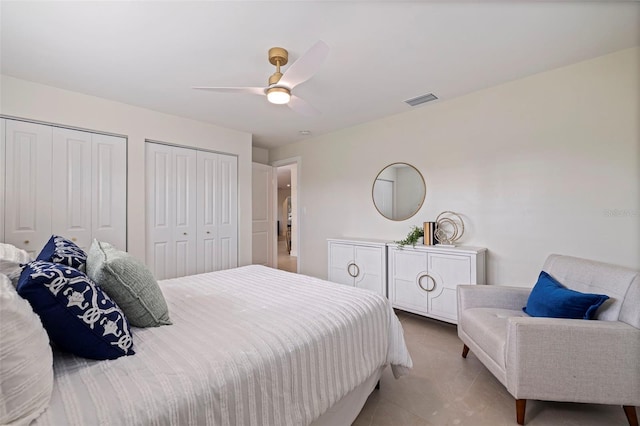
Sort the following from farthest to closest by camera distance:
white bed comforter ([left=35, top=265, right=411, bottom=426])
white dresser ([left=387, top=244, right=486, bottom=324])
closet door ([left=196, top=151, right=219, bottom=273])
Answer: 1. closet door ([left=196, top=151, right=219, bottom=273])
2. white dresser ([left=387, top=244, right=486, bottom=324])
3. white bed comforter ([left=35, top=265, right=411, bottom=426])

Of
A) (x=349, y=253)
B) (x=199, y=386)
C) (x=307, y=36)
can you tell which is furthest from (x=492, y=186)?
(x=199, y=386)

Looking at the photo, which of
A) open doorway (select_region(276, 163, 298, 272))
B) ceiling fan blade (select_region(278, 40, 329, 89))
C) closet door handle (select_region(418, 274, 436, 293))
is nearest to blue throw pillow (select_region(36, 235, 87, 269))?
ceiling fan blade (select_region(278, 40, 329, 89))

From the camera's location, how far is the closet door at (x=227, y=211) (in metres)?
3.95

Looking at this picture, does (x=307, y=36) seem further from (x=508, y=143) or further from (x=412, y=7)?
(x=508, y=143)

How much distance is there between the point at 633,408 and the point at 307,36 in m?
2.98

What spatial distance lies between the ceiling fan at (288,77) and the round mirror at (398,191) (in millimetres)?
1666

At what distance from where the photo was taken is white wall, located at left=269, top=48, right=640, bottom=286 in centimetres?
217

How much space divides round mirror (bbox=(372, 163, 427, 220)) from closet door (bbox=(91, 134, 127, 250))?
3078mm

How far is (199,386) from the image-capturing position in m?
0.90

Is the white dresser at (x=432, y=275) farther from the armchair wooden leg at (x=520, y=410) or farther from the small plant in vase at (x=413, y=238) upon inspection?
the armchair wooden leg at (x=520, y=410)

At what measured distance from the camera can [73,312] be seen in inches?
36.4

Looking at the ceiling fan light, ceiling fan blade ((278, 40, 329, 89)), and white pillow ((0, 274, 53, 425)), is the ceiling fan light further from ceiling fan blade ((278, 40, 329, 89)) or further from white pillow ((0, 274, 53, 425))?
white pillow ((0, 274, 53, 425))

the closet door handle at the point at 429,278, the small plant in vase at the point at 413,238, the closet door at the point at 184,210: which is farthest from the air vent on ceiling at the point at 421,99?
the closet door at the point at 184,210

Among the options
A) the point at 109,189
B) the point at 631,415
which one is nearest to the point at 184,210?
the point at 109,189
